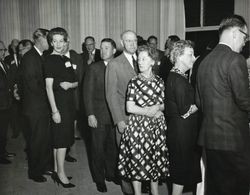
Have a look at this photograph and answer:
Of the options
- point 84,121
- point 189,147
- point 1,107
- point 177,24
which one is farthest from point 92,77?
point 177,24

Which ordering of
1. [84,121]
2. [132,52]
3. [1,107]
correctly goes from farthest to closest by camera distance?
[84,121], [1,107], [132,52]

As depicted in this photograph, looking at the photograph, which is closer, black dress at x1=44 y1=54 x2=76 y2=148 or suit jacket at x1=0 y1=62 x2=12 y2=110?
black dress at x1=44 y1=54 x2=76 y2=148

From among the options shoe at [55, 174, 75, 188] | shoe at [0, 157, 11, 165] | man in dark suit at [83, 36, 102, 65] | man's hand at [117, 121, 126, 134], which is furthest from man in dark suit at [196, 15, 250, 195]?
man in dark suit at [83, 36, 102, 65]

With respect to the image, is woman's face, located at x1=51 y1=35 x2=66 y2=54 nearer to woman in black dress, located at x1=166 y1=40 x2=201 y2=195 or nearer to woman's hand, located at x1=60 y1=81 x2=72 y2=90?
woman's hand, located at x1=60 y1=81 x2=72 y2=90

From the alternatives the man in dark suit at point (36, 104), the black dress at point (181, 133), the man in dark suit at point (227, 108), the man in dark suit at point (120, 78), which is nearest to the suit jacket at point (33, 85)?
the man in dark suit at point (36, 104)

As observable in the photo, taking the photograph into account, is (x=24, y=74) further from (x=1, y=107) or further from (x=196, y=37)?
(x=196, y=37)

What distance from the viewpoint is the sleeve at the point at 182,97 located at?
2627mm

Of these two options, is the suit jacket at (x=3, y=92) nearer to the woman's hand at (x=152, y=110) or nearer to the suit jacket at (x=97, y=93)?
the suit jacket at (x=97, y=93)

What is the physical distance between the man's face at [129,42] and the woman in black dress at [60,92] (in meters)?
0.65

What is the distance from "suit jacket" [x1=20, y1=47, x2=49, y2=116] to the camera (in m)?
3.61

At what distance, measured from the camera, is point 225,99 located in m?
2.21

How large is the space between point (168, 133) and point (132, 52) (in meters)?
0.85

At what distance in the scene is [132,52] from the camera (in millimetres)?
Result: 3094

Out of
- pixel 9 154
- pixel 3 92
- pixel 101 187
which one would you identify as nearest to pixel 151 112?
pixel 101 187
